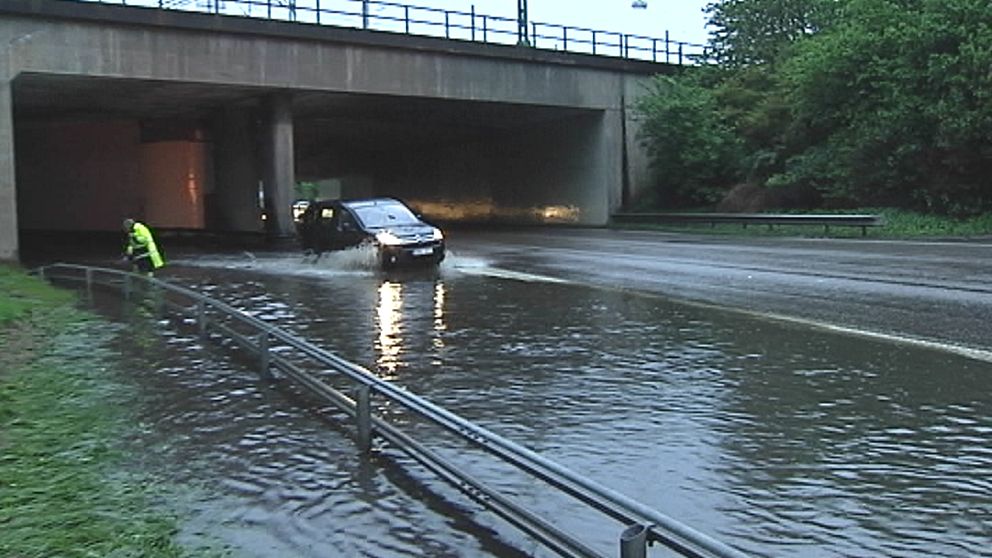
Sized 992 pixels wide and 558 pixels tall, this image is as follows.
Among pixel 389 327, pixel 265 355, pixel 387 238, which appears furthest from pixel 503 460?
pixel 387 238

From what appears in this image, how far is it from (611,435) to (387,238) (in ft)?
47.2

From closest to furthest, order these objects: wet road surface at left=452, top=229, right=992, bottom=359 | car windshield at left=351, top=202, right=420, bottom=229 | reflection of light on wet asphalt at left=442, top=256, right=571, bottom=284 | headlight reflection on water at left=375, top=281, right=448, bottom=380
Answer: headlight reflection on water at left=375, top=281, right=448, bottom=380 → wet road surface at left=452, top=229, right=992, bottom=359 → reflection of light on wet asphalt at left=442, top=256, right=571, bottom=284 → car windshield at left=351, top=202, right=420, bottom=229

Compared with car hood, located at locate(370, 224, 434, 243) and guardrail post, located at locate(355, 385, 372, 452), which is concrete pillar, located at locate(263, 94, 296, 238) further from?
guardrail post, located at locate(355, 385, 372, 452)

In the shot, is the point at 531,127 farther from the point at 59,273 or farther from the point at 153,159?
the point at 59,273

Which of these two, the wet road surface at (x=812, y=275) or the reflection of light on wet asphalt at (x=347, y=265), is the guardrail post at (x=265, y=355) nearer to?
the wet road surface at (x=812, y=275)

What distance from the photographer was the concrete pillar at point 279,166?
31906 mm

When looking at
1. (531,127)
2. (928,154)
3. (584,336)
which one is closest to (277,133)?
(531,127)

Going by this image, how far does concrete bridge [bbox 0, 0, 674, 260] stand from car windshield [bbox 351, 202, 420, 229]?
31.9 feet

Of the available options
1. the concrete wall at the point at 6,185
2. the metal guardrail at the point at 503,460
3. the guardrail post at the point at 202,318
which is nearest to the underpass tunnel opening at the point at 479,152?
the concrete wall at the point at 6,185

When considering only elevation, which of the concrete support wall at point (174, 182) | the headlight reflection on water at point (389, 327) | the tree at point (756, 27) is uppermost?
the tree at point (756, 27)

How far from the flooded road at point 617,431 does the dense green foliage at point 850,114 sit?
16.1 metres

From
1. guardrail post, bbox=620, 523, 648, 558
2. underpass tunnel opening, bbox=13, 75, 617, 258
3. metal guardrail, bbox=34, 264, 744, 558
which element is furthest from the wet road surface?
underpass tunnel opening, bbox=13, 75, 617, 258

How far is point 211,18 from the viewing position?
1125 inches

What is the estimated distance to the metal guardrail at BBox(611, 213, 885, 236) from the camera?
2711 centimetres
